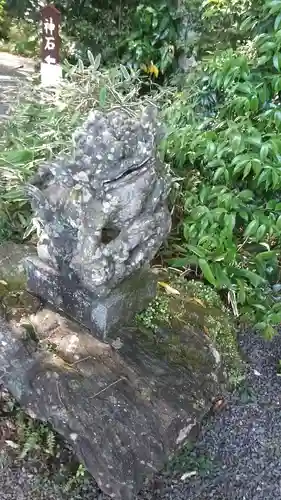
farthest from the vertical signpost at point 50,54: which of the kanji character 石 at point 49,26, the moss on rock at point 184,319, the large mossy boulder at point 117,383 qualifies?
the large mossy boulder at point 117,383

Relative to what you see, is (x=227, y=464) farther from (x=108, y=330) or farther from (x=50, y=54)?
(x=50, y=54)

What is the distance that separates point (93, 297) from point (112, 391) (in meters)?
0.37

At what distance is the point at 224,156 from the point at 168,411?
50.1 inches

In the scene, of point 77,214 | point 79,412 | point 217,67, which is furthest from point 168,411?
point 217,67

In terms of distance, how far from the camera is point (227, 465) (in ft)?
6.94

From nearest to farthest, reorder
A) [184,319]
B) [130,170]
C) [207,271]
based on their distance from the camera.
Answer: [130,170] < [184,319] < [207,271]

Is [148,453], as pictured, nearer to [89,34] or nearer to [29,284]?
[29,284]

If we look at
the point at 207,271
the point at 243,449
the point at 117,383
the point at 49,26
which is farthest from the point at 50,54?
the point at 243,449

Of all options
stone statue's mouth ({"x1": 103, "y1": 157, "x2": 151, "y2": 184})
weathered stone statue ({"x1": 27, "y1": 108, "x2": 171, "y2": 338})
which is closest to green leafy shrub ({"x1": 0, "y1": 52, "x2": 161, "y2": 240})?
weathered stone statue ({"x1": 27, "y1": 108, "x2": 171, "y2": 338})

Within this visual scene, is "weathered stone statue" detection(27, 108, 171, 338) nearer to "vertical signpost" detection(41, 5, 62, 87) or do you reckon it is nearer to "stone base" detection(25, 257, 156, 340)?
"stone base" detection(25, 257, 156, 340)

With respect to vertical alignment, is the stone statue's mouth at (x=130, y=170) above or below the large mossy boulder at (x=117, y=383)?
above

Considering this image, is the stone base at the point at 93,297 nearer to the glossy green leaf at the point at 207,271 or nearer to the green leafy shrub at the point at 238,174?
the glossy green leaf at the point at 207,271

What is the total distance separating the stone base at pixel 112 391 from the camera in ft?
5.93

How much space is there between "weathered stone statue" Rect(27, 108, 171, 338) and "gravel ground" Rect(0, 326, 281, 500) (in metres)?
0.58
